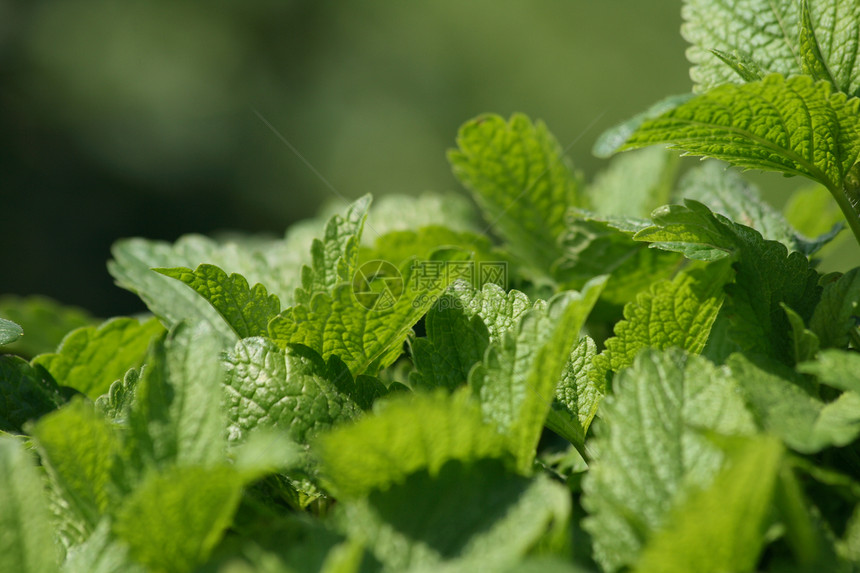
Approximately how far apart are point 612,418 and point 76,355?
0.60 metres

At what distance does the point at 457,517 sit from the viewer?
50 centimetres

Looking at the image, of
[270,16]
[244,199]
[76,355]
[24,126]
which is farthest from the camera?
[270,16]

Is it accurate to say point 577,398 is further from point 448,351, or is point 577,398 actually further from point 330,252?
point 330,252

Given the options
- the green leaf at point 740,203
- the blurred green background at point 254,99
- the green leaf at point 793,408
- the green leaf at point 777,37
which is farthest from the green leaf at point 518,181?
the blurred green background at point 254,99

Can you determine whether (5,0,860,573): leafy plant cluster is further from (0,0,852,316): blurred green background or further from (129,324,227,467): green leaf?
(0,0,852,316): blurred green background

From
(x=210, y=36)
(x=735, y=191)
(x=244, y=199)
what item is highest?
(x=210, y=36)

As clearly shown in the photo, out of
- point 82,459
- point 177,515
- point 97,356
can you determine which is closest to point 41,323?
point 97,356

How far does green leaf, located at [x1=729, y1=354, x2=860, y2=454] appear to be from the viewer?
499 millimetres

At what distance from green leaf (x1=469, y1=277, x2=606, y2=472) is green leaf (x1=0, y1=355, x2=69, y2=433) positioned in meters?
0.46

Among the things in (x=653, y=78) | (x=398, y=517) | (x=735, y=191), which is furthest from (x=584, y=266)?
(x=653, y=78)

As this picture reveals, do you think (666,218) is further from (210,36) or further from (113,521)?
(210,36)

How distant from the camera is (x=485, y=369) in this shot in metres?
0.58

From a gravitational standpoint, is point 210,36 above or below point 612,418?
above

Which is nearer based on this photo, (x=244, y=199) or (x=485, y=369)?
(x=485, y=369)
